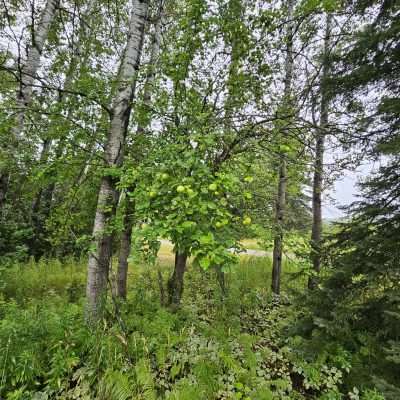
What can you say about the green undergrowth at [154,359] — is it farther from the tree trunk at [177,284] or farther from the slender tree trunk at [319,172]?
the slender tree trunk at [319,172]

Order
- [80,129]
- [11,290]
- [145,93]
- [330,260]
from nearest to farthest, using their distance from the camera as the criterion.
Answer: [80,129] → [330,260] → [145,93] → [11,290]

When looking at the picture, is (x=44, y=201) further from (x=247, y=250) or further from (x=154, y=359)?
(x=247, y=250)

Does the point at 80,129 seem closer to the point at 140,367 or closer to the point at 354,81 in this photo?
the point at 140,367

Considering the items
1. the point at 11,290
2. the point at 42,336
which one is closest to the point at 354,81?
the point at 42,336

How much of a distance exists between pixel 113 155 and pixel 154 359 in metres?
2.56

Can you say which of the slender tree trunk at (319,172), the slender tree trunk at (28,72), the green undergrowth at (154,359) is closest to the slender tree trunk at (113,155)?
the green undergrowth at (154,359)

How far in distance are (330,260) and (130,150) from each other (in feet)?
11.1

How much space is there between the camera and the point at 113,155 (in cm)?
264

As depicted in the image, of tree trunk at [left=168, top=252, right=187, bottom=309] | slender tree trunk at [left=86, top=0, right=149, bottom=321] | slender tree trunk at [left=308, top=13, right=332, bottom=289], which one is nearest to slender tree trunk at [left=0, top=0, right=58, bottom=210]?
slender tree trunk at [left=86, top=0, right=149, bottom=321]

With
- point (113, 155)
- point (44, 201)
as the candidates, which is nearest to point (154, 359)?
point (113, 155)

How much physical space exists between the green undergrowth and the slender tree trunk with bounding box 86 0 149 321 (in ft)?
1.17

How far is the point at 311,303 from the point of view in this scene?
121 inches

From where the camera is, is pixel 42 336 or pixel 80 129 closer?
pixel 42 336

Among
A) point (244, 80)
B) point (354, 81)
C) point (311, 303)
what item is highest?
point (354, 81)
